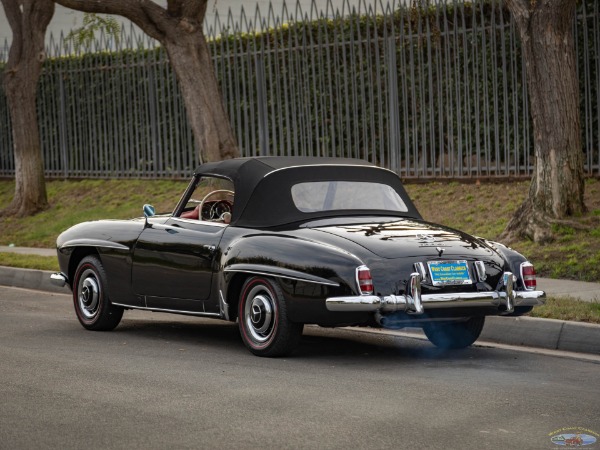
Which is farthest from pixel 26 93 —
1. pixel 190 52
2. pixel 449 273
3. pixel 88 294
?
pixel 449 273

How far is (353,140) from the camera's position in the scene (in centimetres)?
1947

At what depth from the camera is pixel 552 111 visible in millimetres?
13945

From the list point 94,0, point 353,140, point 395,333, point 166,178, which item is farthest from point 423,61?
point 395,333

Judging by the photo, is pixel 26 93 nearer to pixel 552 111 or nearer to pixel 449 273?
pixel 552 111

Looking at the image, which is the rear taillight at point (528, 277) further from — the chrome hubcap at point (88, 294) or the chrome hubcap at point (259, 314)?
the chrome hubcap at point (88, 294)

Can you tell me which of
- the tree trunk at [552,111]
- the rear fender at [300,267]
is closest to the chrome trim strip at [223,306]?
the rear fender at [300,267]

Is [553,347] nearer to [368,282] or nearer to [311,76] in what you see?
[368,282]

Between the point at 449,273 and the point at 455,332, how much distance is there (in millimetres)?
1073

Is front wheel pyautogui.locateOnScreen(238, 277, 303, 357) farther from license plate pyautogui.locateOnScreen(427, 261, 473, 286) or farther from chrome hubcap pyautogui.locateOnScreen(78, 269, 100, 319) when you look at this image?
chrome hubcap pyautogui.locateOnScreen(78, 269, 100, 319)

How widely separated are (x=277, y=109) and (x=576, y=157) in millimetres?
7744

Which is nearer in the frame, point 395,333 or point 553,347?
point 553,347

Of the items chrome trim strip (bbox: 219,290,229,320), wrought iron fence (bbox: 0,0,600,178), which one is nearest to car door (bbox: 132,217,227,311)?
chrome trim strip (bbox: 219,290,229,320)

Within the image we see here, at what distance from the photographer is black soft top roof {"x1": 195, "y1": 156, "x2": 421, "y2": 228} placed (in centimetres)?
921

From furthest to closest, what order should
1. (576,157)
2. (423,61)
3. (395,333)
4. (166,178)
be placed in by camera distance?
(166,178), (423,61), (576,157), (395,333)
